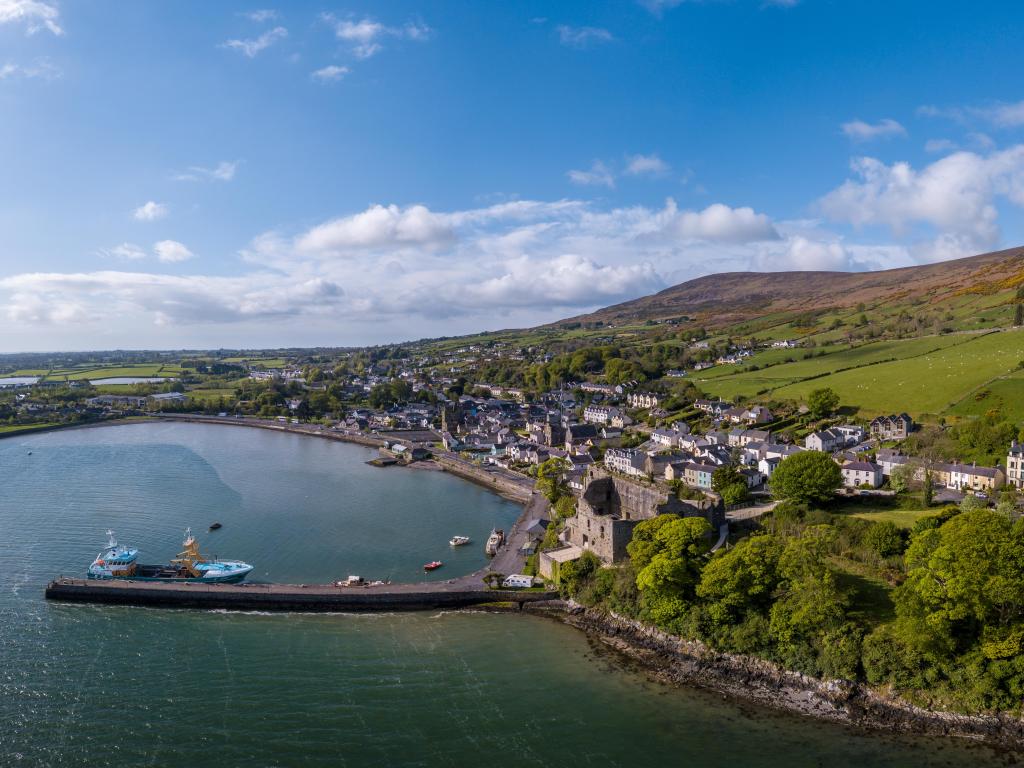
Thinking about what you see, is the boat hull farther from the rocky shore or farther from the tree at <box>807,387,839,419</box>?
the tree at <box>807,387,839,419</box>

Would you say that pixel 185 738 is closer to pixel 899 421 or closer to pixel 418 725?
pixel 418 725

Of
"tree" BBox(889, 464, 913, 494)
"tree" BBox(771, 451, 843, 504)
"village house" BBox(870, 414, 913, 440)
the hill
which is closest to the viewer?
"tree" BBox(771, 451, 843, 504)

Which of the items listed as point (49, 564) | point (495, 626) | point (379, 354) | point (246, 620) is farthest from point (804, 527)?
point (379, 354)

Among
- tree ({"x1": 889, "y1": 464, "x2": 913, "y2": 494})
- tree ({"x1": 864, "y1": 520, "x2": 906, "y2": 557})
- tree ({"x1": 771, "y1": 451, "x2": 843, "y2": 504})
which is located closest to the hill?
tree ({"x1": 889, "y1": 464, "x2": 913, "y2": 494})


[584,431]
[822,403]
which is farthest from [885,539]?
[584,431]

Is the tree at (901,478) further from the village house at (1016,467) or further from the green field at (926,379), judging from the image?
the green field at (926,379)

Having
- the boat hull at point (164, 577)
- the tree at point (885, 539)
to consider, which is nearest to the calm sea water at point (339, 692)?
the boat hull at point (164, 577)
